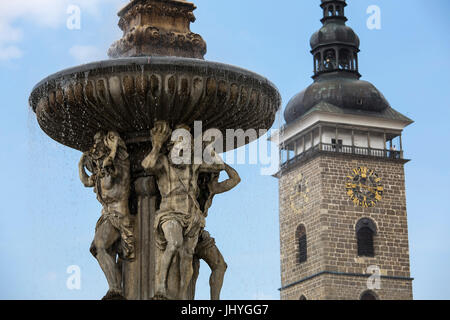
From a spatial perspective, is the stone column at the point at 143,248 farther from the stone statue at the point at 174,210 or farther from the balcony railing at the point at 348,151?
the balcony railing at the point at 348,151

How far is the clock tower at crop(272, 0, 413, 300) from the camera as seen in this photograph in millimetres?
67562

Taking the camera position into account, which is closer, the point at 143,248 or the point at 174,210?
the point at 174,210

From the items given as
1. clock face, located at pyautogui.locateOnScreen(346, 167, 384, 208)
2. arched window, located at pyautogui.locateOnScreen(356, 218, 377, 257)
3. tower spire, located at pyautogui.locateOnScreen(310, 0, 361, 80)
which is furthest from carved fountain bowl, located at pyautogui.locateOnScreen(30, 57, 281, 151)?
tower spire, located at pyautogui.locateOnScreen(310, 0, 361, 80)

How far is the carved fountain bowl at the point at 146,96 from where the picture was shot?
1009cm

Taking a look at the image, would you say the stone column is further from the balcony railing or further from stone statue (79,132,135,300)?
the balcony railing

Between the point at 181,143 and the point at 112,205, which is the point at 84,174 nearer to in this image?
the point at 112,205

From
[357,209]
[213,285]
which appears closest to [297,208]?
[357,209]

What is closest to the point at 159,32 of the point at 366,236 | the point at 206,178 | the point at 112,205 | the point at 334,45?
the point at 206,178

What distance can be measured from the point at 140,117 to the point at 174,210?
0.80 m

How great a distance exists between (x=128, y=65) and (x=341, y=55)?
219 ft

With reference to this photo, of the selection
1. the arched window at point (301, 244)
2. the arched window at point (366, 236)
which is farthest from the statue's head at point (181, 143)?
the arched window at point (301, 244)

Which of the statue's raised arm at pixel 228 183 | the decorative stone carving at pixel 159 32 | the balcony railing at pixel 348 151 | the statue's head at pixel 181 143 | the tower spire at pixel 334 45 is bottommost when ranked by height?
the statue's raised arm at pixel 228 183

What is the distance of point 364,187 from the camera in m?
68.7

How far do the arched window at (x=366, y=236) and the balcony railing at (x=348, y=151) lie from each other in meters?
A: 3.70
